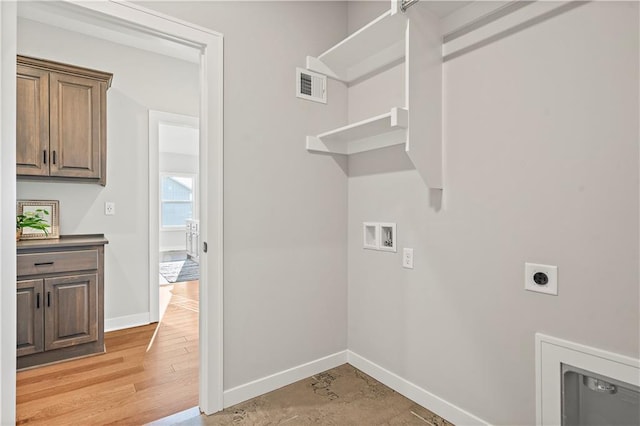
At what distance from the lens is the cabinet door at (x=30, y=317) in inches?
97.7

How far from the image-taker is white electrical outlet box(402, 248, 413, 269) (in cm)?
205

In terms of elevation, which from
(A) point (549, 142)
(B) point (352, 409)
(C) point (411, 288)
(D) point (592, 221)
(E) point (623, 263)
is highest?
(A) point (549, 142)

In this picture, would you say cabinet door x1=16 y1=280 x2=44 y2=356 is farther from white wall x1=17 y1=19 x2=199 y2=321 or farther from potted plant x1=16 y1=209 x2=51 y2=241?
white wall x1=17 y1=19 x2=199 y2=321

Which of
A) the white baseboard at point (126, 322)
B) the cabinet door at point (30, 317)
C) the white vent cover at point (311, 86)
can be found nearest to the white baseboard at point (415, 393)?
the white vent cover at point (311, 86)

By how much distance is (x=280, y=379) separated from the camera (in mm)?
2199

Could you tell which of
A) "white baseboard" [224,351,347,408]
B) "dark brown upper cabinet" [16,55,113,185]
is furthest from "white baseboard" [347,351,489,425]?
"dark brown upper cabinet" [16,55,113,185]

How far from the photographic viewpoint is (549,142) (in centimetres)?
145

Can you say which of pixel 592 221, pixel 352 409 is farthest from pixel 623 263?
pixel 352 409

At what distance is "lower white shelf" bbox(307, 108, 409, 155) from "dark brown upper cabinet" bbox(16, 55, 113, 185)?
199 centimetres

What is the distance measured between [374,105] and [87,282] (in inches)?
103

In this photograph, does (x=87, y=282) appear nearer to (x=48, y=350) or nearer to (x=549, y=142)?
(x=48, y=350)

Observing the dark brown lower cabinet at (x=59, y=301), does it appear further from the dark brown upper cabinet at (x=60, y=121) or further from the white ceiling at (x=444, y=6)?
the white ceiling at (x=444, y=6)

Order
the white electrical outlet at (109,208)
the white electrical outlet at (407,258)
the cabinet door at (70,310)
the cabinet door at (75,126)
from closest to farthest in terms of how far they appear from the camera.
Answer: the white electrical outlet at (407,258)
the cabinet door at (70,310)
the cabinet door at (75,126)
the white electrical outlet at (109,208)

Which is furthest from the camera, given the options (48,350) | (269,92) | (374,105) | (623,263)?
(48,350)
